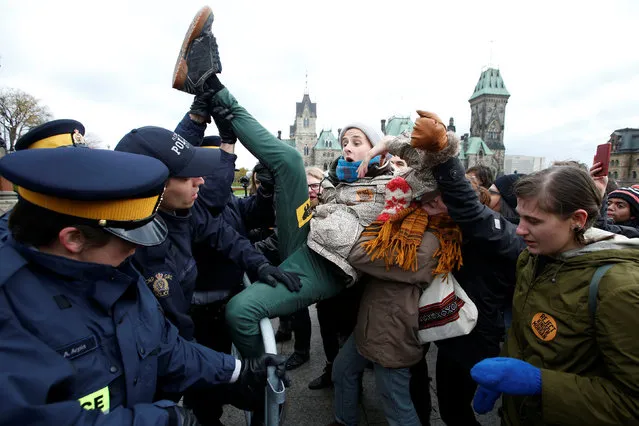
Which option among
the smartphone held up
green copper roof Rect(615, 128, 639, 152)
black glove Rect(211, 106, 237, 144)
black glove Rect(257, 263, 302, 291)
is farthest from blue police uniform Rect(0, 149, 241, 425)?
green copper roof Rect(615, 128, 639, 152)

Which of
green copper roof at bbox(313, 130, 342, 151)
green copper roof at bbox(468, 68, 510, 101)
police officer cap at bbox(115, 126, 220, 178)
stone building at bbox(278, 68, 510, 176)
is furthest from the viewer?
green copper roof at bbox(313, 130, 342, 151)

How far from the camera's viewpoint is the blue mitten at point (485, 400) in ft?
5.68

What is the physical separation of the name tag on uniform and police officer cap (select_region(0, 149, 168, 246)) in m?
0.34

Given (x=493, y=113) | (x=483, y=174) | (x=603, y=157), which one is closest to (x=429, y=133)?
(x=603, y=157)

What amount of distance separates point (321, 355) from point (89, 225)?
3595 mm

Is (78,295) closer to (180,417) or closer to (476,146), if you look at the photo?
(180,417)

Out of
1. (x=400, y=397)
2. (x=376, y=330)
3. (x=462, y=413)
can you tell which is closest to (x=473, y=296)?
(x=376, y=330)

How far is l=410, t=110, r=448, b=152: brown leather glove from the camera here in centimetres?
159

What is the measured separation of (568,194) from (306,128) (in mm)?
79372

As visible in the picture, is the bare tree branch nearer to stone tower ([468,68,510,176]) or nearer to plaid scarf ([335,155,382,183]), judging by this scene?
plaid scarf ([335,155,382,183])

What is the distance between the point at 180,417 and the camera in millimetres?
1187

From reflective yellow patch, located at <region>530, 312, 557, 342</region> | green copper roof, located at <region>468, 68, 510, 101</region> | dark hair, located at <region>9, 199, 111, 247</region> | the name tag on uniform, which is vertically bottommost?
reflective yellow patch, located at <region>530, 312, 557, 342</region>

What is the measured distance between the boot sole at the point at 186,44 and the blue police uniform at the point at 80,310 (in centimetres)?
100

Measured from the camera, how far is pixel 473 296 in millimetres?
2164
